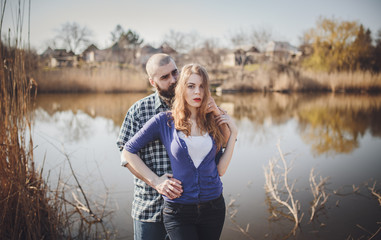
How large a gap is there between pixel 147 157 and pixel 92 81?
1663 centimetres

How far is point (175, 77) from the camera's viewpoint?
6.59 ft

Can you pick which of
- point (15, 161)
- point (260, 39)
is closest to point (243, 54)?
point (260, 39)

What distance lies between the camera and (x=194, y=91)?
1759mm

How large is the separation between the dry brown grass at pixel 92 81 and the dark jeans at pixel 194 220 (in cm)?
1630

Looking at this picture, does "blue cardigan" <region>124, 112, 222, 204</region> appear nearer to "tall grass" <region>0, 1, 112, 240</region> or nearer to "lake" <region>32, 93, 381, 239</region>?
"tall grass" <region>0, 1, 112, 240</region>

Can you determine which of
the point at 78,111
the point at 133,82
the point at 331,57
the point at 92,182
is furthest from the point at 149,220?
the point at 331,57

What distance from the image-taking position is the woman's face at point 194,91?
1748mm

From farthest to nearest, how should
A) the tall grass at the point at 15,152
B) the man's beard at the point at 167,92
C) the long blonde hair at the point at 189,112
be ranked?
the tall grass at the point at 15,152 → the man's beard at the point at 167,92 → the long blonde hair at the point at 189,112

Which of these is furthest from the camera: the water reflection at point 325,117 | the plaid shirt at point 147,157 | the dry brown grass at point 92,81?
the dry brown grass at point 92,81

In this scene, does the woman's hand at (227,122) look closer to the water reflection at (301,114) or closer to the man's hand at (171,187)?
→ the man's hand at (171,187)

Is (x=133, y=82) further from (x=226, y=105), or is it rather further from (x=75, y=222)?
(x=75, y=222)

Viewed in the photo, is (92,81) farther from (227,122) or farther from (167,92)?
(227,122)

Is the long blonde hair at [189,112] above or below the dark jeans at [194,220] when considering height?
above

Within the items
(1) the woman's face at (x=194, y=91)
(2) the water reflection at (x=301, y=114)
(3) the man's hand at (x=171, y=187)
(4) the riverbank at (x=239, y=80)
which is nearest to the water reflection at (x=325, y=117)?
(2) the water reflection at (x=301, y=114)
